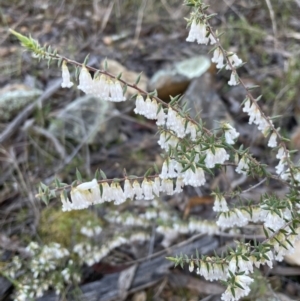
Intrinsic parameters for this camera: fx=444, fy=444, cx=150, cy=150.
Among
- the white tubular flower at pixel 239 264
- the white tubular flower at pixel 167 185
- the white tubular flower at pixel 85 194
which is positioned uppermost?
the white tubular flower at pixel 85 194

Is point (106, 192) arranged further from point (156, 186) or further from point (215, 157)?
point (215, 157)

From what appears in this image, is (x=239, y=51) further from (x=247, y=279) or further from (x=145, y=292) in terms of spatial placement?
(x=247, y=279)

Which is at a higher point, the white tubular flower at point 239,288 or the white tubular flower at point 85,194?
the white tubular flower at point 85,194

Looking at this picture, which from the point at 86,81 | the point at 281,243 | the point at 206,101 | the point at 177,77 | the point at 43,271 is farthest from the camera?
the point at 177,77

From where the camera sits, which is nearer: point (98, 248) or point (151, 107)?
point (151, 107)

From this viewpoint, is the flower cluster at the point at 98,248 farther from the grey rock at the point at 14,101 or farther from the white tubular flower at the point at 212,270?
the grey rock at the point at 14,101

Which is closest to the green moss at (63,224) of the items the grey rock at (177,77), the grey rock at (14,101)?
the grey rock at (14,101)

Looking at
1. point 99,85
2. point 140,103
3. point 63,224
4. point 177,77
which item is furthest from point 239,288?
point 177,77

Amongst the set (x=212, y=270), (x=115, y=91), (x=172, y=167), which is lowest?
(x=212, y=270)

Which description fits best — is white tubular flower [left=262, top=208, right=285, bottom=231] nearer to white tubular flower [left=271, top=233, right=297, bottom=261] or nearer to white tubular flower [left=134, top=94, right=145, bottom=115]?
white tubular flower [left=271, top=233, right=297, bottom=261]

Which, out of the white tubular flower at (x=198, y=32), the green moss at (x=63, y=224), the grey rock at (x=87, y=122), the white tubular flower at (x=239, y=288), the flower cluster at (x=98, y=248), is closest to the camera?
the white tubular flower at (x=239, y=288)

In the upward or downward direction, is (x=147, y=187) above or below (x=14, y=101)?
above

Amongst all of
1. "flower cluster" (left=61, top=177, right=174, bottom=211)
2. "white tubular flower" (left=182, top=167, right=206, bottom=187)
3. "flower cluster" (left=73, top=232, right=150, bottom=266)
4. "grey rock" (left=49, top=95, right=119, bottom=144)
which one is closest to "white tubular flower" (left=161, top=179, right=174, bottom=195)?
"flower cluster" (left=61, top=177, right=174, bottom=211)
